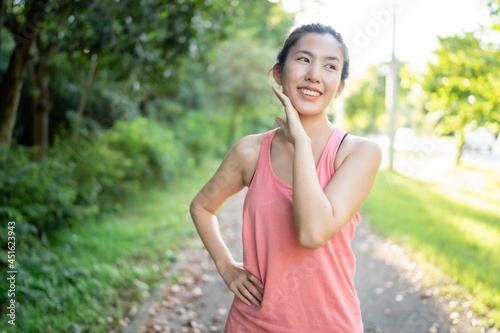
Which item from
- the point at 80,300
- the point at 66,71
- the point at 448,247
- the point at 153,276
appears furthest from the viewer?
the point at 66,71

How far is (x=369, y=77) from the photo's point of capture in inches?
1366

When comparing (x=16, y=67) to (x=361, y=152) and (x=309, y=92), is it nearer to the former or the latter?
(x=309, y=92)

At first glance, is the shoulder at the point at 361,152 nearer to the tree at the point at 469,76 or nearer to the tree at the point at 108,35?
the tree at the point at 108,35

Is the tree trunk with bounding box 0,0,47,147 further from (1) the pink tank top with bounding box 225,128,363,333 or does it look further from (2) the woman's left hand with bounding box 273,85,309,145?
(1) the pink tank top with bounding box 225,128,363,333

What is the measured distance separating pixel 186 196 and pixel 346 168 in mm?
9591

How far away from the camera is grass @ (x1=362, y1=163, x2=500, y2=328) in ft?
16.3

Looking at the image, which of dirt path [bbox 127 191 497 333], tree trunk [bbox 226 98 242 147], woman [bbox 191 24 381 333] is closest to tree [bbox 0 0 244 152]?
dirt path [bbox 127 191 497 333]

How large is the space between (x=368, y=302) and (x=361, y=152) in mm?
3865

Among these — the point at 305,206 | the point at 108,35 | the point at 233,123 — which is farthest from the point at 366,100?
the point at 305,206

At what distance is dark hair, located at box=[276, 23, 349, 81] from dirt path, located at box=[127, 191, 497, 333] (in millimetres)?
3281

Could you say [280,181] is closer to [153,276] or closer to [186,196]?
[153,276]

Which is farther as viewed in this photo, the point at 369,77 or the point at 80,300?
the point at 369,77

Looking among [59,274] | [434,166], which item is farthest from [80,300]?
[434,166]

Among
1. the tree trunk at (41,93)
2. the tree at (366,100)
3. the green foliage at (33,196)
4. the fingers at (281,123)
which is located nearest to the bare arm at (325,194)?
the fingers at (281,123)
